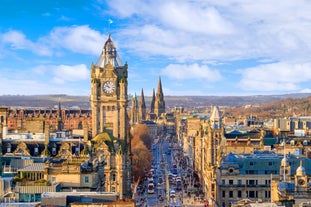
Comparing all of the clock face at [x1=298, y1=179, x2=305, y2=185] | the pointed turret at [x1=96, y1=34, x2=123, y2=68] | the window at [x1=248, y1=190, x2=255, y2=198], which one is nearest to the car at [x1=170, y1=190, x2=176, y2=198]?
the window at [x1=248, y1=190, x2=255, y2=198]

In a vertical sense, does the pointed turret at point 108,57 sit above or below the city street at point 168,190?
above

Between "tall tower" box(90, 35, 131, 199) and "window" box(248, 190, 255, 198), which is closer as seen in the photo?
"window" box(248, 190, 255, 198)

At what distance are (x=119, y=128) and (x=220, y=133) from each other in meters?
22.0

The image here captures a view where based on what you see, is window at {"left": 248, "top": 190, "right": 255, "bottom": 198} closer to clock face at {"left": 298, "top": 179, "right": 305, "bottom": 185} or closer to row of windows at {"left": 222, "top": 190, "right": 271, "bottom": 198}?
row of windows at {"left": 222, "top": 190, "right": 271, "bottom": 198}

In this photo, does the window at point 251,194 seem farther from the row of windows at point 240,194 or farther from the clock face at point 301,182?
the clock face at point 301,182

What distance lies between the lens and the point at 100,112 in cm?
13125

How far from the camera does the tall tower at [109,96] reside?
130125 millimetres

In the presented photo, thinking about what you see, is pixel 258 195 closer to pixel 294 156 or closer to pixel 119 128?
pixel 294 156

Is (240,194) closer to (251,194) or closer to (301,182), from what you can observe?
(251,194)

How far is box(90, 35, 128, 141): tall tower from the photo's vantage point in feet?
427

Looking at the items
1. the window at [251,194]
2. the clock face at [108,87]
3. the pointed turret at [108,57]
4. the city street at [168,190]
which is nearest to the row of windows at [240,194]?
the window at [251,194]

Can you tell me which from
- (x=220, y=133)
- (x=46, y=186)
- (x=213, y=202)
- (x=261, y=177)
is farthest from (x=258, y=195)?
(x=46, y=186)

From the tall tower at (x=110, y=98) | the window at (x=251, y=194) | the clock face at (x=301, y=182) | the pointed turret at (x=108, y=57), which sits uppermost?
the pointed turret at (x=108, y=57)

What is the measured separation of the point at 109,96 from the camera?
130m
